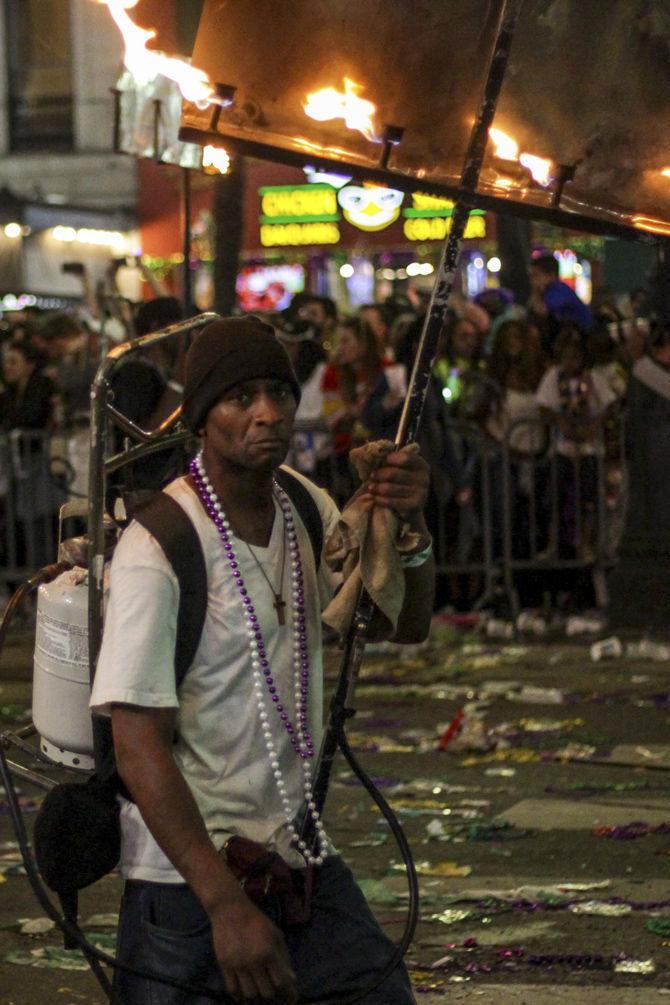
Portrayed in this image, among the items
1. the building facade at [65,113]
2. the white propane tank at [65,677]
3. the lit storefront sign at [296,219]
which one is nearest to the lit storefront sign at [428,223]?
the lit storefront sign at [296,219]

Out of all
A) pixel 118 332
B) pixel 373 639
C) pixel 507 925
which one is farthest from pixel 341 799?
pixel 118 332

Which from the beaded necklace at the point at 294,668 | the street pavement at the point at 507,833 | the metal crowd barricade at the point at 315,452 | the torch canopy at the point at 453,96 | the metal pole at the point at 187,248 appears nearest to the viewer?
the beaded necklace at the point at 294,668

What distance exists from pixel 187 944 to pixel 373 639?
73cm

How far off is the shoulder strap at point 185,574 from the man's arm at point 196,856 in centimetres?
13

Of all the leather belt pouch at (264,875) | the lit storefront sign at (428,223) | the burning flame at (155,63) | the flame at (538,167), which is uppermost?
the lit storefront sign at (428,223)

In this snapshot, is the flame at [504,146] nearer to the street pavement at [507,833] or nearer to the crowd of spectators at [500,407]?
the street pavement at [507,833]

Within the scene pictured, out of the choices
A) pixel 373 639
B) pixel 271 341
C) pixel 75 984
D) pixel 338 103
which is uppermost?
pixel 338 103

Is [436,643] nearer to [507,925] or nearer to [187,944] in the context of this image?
[507,925]

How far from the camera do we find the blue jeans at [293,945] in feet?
10.7

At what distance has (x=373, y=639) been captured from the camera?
3662mm

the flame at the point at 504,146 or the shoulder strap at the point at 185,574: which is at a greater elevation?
the flame at the point at 504,146

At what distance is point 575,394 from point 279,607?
30.8ft

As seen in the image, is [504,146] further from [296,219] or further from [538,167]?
[296,219]

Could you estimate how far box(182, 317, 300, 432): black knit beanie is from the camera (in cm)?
337
